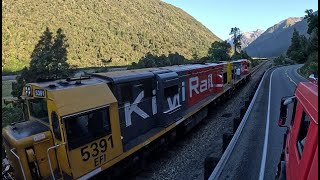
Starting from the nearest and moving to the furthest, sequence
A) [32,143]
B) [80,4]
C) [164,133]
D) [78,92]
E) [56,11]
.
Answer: [32,143] < [78,92] < [164,133] < [56,11] < [80,4]

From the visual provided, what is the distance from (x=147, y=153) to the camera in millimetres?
12867

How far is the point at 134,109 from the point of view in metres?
12.2

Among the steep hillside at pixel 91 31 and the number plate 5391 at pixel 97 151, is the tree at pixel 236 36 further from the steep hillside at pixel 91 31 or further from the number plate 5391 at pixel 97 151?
the number plate 5391 at pixel 97 151

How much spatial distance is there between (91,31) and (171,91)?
333 ft

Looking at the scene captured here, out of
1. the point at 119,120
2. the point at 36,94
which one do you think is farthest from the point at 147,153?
the point at 36,94

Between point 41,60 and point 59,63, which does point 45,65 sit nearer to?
point 41,60

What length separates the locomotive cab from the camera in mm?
8516

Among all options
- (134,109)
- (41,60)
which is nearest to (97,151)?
(134,109)

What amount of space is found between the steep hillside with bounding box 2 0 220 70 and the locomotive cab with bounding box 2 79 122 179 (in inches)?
Answer: 2947

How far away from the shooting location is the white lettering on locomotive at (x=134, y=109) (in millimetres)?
11660

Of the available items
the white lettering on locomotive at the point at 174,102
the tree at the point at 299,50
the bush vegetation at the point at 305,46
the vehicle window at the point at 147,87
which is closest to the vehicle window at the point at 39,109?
the vehicle window at the point at 147,87

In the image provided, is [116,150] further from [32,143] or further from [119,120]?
[32,143]

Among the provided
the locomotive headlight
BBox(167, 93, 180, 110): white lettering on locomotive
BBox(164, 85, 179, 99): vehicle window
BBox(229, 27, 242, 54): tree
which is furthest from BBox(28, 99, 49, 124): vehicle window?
BBox(229, 27, 242, 54): tree

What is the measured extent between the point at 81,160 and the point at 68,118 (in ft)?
4.15
